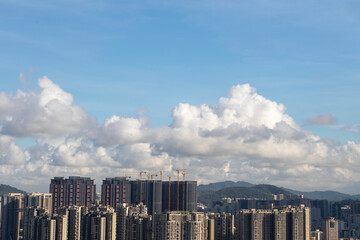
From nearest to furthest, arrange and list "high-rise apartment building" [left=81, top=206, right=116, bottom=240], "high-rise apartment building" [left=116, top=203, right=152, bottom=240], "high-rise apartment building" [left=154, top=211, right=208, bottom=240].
A: 1. "high-rise apartment building" [left=154, top=211, right=208, bottom=240]
2. "high-rise apartment building" [left=81, top=206, right=116, bottom=240]
3. "high-rise apartment building" [left=116, top=203, right=152, bottom=240]

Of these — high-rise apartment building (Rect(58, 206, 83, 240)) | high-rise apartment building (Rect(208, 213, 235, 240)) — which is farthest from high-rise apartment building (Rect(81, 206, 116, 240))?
high-rise apartment building (Rect(208, 213, 235, 240))

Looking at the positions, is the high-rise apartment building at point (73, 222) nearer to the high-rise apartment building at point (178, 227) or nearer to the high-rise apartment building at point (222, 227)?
the high-rise apartment building at point (178, 227)

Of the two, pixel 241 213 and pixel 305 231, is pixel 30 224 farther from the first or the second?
pixel 305 231

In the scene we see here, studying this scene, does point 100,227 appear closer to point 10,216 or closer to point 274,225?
point 274,225

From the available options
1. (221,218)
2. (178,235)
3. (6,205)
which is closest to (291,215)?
(221,218)

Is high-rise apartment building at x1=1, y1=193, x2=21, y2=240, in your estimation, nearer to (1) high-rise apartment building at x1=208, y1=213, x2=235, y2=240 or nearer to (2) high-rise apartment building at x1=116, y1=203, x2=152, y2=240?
(2) high-rise apartment building at x1=116, y1=203, x2=152, y2=240

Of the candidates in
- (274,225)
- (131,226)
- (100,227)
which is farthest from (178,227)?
(274,225)
